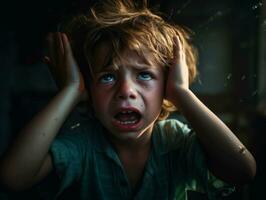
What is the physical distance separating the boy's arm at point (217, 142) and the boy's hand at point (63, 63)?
7.5 inches

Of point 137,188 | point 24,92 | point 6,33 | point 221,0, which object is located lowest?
point 137,188

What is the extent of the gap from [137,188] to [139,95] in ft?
0.70

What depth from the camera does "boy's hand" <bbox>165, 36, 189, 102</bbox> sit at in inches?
37.9

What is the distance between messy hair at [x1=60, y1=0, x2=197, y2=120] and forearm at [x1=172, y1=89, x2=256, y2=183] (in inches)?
5.0

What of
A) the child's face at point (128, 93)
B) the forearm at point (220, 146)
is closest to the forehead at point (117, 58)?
the child's face at point (128, 93)

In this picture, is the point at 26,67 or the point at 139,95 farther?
the point at 26,67

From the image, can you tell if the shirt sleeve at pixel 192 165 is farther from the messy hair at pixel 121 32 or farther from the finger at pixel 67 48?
the finger at pixel 67 48

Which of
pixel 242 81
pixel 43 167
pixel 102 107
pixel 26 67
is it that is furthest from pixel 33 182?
pixel 242 81

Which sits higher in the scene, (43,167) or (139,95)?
(139,95)

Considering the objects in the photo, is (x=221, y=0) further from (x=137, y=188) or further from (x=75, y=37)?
(x=137, y=188)

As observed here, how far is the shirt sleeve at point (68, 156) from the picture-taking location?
94cm

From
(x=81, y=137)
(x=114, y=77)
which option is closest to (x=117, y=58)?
(x=114, y=77)

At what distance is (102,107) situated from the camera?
0.94 m

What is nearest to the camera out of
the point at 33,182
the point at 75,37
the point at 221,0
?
the point at 33,182
